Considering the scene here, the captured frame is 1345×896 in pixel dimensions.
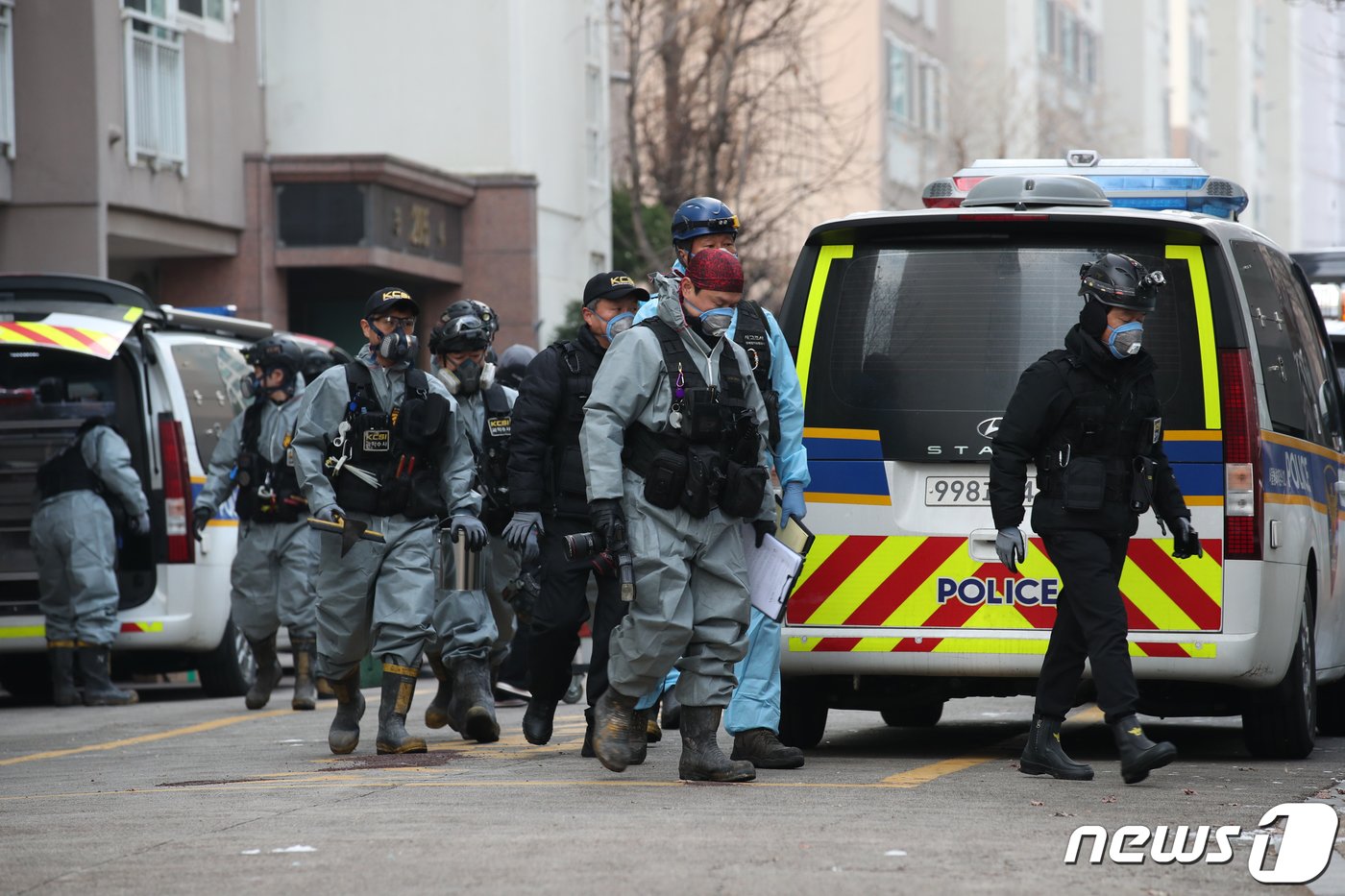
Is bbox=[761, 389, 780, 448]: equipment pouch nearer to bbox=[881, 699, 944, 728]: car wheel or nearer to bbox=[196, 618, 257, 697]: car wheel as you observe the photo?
bbox=[881, 699, 944, 728]: car wheel

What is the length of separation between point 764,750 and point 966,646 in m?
0.83

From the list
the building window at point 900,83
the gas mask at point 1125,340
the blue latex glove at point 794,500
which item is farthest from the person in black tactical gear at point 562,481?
the building window at point 900,83

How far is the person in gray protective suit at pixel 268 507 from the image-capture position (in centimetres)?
1310

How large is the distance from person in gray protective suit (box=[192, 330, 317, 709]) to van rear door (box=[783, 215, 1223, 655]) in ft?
16.0

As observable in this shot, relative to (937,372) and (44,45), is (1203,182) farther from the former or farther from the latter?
(44,45)

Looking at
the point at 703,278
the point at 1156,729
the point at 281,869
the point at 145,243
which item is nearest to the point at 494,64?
the point at 145,243

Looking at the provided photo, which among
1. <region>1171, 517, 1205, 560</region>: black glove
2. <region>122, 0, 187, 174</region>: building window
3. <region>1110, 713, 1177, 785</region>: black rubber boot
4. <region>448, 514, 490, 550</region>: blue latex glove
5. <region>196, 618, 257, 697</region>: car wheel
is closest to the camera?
<region>1110, 713, 1177, 785</region>: black rubber boot

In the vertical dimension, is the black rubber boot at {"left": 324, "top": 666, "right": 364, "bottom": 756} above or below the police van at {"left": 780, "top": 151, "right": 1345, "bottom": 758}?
below

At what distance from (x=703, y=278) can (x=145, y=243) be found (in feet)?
53.0

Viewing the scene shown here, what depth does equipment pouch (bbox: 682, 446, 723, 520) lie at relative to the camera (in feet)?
25.8

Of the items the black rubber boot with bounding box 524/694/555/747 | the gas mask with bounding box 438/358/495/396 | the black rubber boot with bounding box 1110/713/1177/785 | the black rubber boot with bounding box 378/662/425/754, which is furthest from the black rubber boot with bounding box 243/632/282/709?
the black rubber boot with bounding box 1110/713/1177/785

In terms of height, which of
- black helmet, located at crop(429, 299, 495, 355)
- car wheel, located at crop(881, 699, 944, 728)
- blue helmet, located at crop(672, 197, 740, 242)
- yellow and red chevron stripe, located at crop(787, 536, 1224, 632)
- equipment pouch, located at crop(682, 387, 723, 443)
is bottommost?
car wheel, located at crop(881, 699, 944, 728)

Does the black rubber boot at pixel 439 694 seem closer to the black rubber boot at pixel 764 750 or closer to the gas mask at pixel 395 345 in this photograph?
the gas mask at pixel 395 345

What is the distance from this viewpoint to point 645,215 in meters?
32.7
